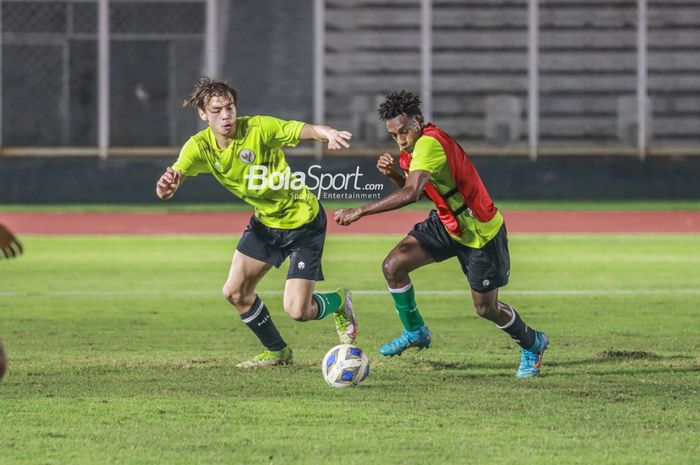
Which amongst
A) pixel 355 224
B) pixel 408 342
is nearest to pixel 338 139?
pixel 408 342

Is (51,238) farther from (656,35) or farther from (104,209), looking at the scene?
(656,35)

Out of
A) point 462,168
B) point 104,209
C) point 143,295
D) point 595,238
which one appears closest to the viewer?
point 462,168

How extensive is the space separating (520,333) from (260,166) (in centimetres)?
206

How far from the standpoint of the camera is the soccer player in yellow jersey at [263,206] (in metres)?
9.13

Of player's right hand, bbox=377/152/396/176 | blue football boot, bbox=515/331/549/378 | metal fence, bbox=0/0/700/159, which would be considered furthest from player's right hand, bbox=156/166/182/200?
metal fence, bbox=0/0/700/159

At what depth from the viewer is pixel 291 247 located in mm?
9289

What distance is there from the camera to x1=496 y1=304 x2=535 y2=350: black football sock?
8.91m

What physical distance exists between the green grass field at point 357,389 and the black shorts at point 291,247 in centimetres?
67

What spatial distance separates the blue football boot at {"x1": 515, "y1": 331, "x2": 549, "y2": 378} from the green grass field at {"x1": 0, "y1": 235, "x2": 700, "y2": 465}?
12cm

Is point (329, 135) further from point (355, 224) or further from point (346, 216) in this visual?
point (355, 224)

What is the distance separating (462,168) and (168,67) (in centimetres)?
2089

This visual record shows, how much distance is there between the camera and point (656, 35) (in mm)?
30172

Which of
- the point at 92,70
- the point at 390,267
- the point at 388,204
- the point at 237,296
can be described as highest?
the point at 92,70

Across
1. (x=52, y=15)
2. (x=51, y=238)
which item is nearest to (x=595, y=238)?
(x=51, y=238)
